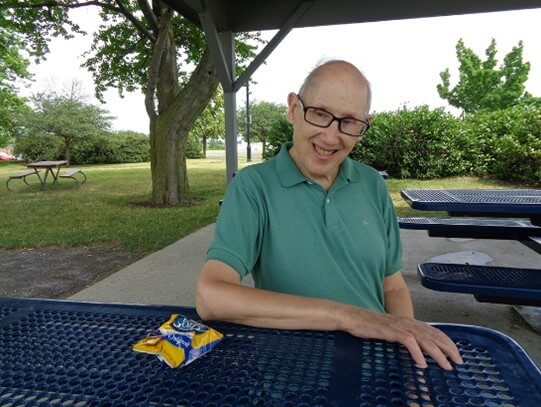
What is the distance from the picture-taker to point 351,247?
1.49 metres

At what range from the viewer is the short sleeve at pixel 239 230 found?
1.36 metres

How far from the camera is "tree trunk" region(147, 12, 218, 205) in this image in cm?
921

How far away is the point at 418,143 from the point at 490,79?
20.3m

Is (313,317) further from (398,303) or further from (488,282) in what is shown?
(488,282)

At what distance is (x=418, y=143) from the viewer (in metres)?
12.5

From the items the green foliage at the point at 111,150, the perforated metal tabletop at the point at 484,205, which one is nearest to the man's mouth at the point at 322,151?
the perforated metal tabletop at the point at 484,205

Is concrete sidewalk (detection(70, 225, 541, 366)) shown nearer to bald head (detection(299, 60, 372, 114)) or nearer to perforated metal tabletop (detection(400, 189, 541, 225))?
perforated metal tabletop (detection(400, 189, 541, 225))

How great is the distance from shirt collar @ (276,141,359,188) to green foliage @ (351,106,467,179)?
11.5 meters

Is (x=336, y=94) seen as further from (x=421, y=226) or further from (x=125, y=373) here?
(x=421, y=226)

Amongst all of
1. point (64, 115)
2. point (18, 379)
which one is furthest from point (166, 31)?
point (64, 115)

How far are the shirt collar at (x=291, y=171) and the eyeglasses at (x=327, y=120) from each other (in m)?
0.16

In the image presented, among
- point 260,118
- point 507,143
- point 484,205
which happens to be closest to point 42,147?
point 507,143

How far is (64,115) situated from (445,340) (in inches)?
1201

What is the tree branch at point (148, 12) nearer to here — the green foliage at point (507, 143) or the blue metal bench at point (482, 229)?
the blue metal bench at point (482, 229)
